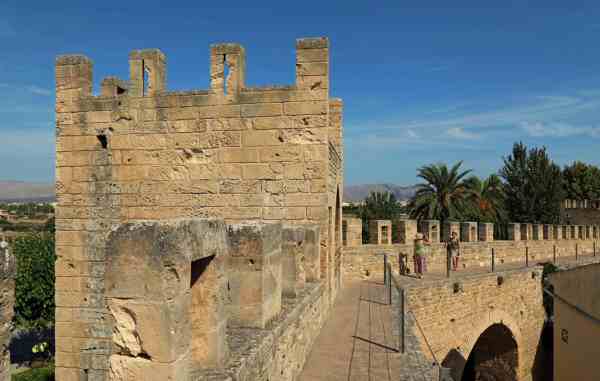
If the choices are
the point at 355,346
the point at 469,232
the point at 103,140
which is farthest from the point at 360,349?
the point at 469,232

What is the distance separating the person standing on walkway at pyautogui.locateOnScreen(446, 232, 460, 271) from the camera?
16578 mm

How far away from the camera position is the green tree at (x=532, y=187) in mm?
31297

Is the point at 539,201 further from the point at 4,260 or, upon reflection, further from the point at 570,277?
the point at 4,260

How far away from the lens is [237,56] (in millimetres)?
8141

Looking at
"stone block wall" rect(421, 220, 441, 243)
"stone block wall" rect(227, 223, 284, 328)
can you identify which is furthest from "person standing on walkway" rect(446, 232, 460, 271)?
"stone block wall" rect(227, 223, 284, 328)

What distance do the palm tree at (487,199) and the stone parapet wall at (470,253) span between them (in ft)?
13.4

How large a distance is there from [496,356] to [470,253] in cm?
430

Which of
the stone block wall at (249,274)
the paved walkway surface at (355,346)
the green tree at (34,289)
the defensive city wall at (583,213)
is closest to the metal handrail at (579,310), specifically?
the paved walkway surface at (355,346)

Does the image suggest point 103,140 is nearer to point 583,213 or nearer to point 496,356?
point 496,356

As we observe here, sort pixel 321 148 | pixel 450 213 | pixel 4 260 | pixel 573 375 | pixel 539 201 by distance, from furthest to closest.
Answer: pixel 539 201 → pixel 450 213 → pixel 573 375 → pixel 321 148 → pixel 4 260

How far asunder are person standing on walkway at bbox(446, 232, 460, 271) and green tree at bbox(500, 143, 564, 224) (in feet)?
56.0

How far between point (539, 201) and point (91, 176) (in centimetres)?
2968

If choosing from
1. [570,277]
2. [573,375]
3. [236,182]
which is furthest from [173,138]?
[573,375]

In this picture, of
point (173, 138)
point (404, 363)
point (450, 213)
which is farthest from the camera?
point (450, 213)
